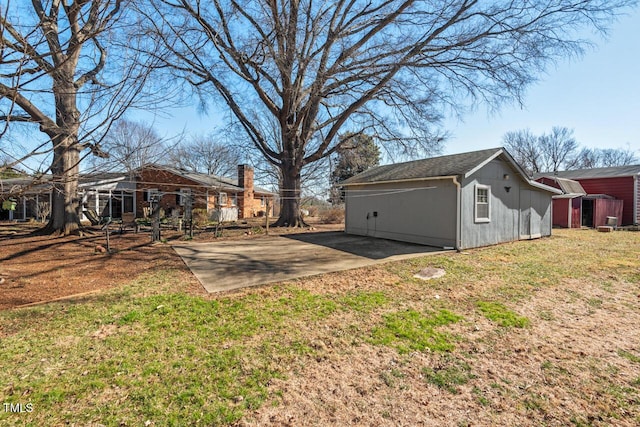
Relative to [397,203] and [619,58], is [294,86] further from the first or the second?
[619,58]

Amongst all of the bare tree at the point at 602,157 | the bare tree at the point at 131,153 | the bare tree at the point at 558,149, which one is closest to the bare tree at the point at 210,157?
the bare tree at the point at 131,153

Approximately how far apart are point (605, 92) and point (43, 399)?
1358cm

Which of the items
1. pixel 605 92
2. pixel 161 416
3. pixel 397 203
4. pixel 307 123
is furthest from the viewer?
pixel 307 123

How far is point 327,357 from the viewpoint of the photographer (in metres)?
2.91

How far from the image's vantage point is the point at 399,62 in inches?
457

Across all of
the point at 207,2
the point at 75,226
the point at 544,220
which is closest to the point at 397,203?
the point at 544,220

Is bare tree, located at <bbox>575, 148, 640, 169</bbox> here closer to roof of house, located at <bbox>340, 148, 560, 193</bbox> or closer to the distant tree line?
the distant tree line

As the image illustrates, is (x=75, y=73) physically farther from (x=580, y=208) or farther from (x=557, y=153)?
(x=557, y=153)

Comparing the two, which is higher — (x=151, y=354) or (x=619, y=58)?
(x=619, y=58)

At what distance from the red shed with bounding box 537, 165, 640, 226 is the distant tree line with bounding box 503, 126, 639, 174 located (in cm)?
2137

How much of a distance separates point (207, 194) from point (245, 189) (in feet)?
17.7

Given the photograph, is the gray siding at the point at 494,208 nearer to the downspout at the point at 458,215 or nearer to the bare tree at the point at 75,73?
the downspout at the point at 458,215

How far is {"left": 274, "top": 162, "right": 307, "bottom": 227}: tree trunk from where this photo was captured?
15.5 metres

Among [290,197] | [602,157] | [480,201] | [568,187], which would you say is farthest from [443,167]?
[602,157]
